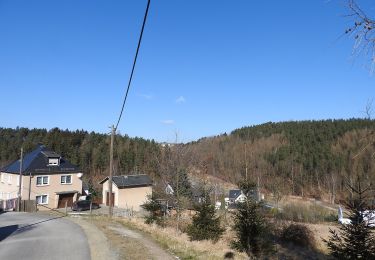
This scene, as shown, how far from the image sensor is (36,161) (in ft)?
165

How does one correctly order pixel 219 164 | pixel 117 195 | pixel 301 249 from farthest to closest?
pixel 219 164
pixel 117 195
pixel 301 249

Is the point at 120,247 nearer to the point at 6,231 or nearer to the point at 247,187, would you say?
the point at 247,187

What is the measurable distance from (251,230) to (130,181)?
43.0 metres

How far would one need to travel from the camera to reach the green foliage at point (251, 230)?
1864cm

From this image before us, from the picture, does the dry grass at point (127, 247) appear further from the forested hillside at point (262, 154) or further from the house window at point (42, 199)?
the forested hillside at point (262, 154)

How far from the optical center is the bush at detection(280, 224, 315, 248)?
30800mm

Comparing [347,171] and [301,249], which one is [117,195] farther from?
[347,171]

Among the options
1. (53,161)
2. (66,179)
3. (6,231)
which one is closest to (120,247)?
(6,231)

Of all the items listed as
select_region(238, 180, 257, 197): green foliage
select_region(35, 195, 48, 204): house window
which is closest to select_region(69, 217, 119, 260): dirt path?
select_region(238, 180, 257, 197): green foliage

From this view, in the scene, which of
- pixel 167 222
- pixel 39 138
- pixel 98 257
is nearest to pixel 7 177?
pixel 167 222

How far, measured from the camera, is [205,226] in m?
22.9

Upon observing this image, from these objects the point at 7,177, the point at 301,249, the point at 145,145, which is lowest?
the point at 301,249

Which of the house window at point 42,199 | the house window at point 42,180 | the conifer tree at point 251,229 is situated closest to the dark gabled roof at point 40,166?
the house window at point 42,180

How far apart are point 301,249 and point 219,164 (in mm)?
94223
